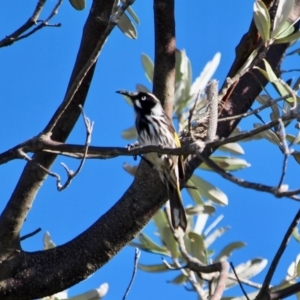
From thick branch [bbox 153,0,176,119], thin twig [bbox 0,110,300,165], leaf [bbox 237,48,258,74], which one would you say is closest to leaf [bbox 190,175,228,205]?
thick branch [bbox 153,0,176,119]

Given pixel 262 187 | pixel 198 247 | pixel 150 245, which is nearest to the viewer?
pixel 262 187

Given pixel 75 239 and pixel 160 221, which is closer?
pixel 75 239

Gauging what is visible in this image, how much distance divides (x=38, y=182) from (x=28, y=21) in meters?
0.71

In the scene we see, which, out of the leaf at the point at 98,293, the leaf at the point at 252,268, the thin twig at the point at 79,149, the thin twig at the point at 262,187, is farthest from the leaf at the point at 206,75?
the thin twig at the point at 262,187

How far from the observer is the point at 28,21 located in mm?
2164

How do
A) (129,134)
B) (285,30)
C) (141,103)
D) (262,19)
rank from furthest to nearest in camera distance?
1. (141,103)
2. (129,134)
3. (285,30)
4. (262,19)

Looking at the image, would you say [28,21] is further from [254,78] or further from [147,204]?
[254,78]

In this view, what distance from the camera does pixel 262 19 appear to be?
97.0 inches

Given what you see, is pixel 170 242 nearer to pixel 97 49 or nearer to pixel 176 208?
pixel 176 208

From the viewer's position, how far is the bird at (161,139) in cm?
294

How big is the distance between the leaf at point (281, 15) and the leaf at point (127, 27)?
72 cm

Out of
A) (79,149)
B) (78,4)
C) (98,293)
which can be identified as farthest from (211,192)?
(79,149)

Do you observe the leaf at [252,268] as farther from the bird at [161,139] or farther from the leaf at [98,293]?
the leaf at [98,293]

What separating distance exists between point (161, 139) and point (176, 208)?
0.60m
